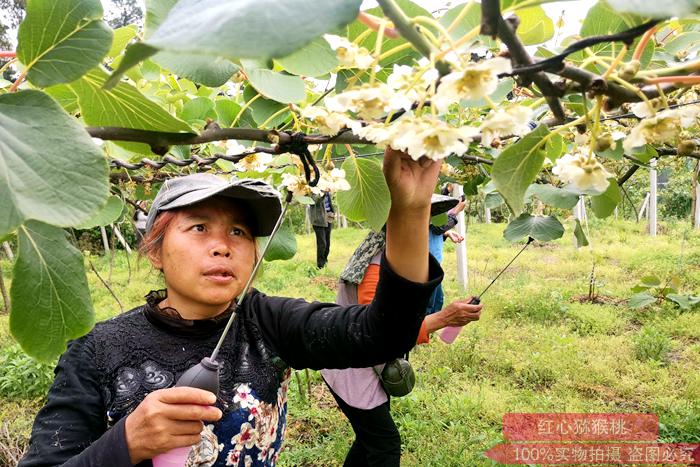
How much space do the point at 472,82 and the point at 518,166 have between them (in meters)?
0.18

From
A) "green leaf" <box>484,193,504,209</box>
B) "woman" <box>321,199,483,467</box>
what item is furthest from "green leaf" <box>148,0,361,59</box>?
"woman" <box>321,199,483,467</box>

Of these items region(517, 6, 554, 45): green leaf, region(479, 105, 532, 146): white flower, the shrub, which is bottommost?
the shrub

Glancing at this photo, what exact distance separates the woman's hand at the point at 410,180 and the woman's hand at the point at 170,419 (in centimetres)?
38

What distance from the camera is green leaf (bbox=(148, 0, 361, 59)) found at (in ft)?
0.80

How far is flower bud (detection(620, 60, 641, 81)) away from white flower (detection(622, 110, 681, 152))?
7 centimetres

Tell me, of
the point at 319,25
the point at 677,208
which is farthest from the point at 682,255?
the point at 677,208

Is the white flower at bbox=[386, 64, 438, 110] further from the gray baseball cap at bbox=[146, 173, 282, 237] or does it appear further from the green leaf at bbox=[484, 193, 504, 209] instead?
the green leaf at bbox=[484, 193, 504, 209]

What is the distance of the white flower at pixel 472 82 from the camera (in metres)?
0.38

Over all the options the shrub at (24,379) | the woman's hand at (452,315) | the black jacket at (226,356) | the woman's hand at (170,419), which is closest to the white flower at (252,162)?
the black jacket at (226,356)

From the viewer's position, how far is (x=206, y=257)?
3.35 ft

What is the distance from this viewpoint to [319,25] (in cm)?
26

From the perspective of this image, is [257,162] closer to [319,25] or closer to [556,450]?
[319,25]

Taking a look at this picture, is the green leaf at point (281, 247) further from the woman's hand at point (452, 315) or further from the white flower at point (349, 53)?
the white flower at point (349, 53)

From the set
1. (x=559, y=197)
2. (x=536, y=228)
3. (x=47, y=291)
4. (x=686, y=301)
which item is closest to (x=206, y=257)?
(x=47, y=291)
